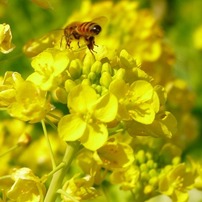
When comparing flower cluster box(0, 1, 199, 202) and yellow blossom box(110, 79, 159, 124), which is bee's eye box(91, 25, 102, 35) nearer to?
flower cluster box(0, 1, 199, 202)

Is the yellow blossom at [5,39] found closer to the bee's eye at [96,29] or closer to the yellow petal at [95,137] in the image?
the bee's eye at [96,29]

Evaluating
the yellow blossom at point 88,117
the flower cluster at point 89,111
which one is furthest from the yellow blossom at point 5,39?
the yellow blossom at point 88,117

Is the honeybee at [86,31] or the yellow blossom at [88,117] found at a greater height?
the honeybee at [86,31]

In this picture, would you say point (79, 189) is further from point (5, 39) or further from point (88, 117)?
point (5, 39)

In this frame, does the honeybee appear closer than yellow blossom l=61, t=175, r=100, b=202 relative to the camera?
No

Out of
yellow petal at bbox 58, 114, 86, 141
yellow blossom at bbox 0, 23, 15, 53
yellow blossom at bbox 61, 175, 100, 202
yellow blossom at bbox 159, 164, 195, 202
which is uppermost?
yellow blossom at bbox 0, 23, 15, 53

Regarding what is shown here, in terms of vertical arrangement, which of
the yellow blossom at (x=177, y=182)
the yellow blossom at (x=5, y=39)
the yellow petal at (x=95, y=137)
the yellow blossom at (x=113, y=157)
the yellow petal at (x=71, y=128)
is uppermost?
the yellow blossom at (x=5, y=39)

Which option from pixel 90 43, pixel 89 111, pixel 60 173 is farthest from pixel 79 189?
pixel 90 43

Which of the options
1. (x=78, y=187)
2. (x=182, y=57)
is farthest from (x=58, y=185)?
(x=182, y=57)

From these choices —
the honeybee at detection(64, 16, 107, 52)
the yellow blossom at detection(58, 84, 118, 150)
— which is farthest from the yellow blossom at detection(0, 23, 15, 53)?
the yellow blossom at detection(58, 84, 118, 150)
